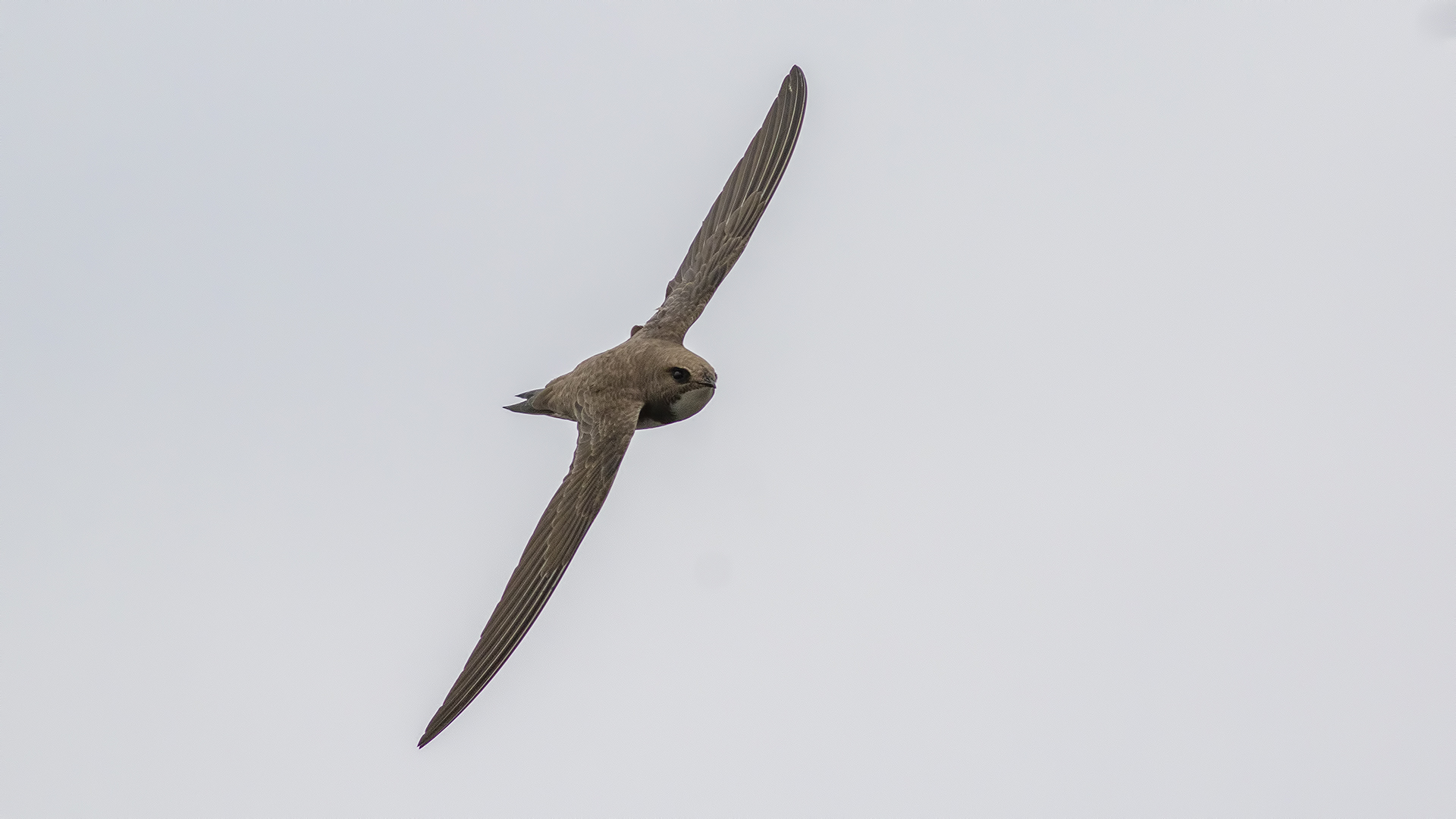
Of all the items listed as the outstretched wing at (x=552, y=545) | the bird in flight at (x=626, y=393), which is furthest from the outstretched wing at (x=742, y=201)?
the outstretched wing at (x=552, y=545)

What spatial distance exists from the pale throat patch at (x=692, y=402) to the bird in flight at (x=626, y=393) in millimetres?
11

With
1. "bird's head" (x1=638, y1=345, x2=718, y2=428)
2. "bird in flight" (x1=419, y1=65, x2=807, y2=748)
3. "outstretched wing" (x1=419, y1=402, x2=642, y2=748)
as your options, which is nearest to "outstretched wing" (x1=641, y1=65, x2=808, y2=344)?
"bird in flight" (x1=419, y1=65, x2=807, y2=748)

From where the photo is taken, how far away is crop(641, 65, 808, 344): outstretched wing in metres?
15.9

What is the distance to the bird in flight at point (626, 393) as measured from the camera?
12477mm

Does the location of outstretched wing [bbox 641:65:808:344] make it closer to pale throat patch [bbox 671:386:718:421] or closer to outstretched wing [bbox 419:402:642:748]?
pale throat patch [bbox 671:386:718:421]

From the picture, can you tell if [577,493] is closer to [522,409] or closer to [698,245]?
[522,409]

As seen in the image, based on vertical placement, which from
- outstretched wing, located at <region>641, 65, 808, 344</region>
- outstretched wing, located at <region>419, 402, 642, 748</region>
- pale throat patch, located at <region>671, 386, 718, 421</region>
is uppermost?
outstretched wing, located at <region>641, 65, 808, 344</region>

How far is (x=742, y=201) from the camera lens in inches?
637

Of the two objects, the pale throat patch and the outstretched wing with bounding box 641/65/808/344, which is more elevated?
the outstretched wing with bounding box 641/65/808/344

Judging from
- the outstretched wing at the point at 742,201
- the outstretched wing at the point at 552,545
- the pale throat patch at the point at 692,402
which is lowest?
the outstretched wing at the point at 552,545

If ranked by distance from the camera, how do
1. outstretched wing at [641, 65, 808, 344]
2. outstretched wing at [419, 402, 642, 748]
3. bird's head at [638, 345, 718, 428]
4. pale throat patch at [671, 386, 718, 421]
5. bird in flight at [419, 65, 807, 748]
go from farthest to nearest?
outstretched wing at [641, 65, 808, 344], pale throat patch at [671, 386, 718, 421], bird's head at [638, 345, 718, 428], bird in flight at [419, 65, 807, 748], outstretched wing at [419, 402, 642, 748]

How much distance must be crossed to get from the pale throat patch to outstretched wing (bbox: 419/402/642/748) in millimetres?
371

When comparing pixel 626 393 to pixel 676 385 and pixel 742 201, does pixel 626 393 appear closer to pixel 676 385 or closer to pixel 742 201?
pixel 676 385

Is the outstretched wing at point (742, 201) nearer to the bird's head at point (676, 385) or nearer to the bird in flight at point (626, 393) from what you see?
the bird in flight at point (626, 393)
